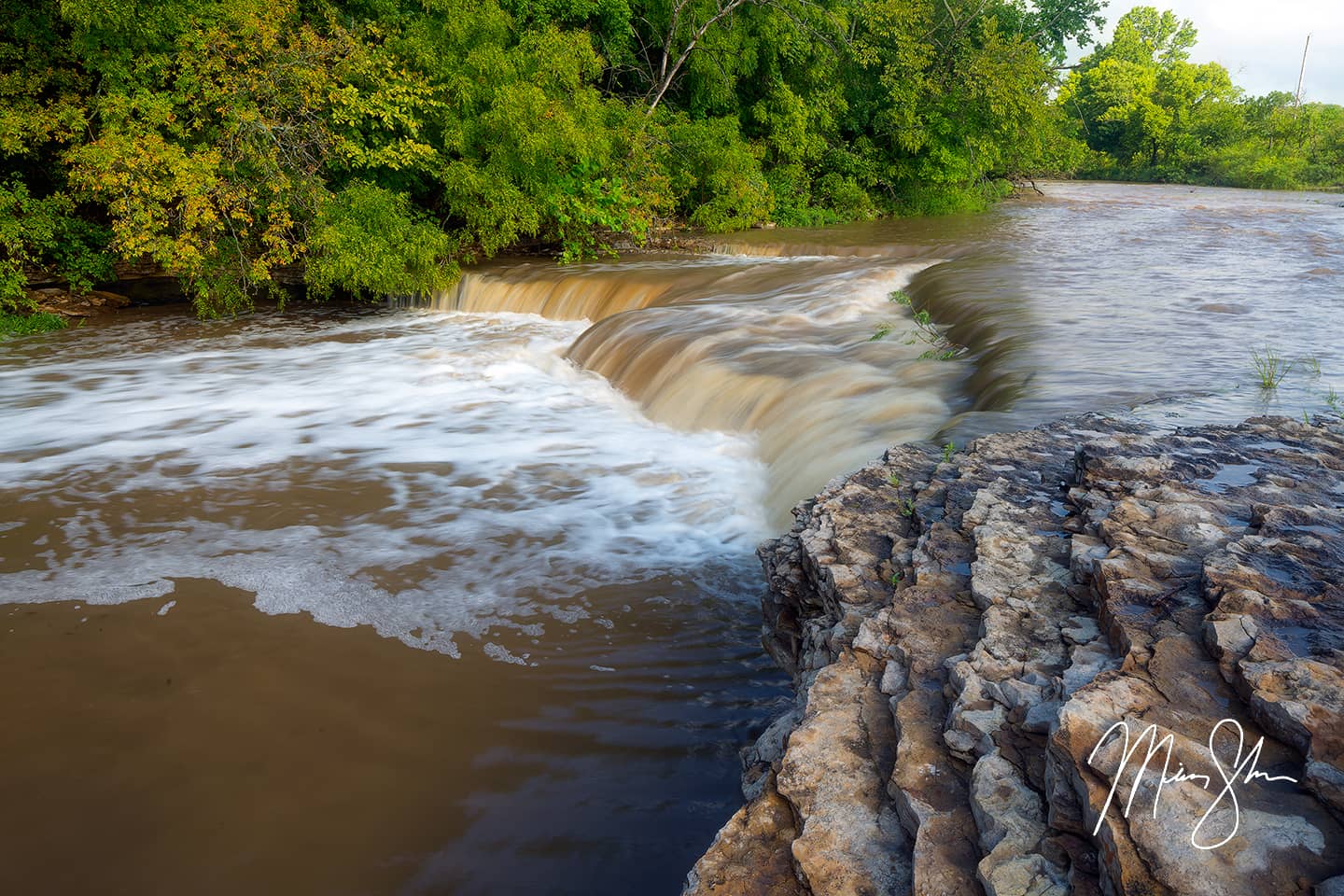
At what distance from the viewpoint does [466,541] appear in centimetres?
515

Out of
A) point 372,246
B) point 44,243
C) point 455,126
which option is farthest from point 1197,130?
point 44,243

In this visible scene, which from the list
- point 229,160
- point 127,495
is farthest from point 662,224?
point 127,495

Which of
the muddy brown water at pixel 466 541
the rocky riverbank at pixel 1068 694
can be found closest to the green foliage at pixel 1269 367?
the muddy brown water at pixel 466 541

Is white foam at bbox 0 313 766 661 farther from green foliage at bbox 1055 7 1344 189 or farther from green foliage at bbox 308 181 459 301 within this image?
green foliage at bbox 1055 7 1344 189

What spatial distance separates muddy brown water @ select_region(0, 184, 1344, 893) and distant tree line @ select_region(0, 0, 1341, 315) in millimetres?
1742

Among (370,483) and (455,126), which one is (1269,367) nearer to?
(370,483)

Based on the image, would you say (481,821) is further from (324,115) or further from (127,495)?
(324,115)

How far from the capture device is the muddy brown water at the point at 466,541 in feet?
9.57

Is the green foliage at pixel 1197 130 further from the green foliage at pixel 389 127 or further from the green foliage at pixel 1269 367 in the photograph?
the green foliage at pixel 1269 367

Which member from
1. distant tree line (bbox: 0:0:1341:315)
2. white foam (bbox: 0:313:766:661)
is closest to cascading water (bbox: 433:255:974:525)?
white foam (bbox: 0:313:766:661)

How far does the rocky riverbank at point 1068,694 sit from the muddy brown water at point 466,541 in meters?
0.75

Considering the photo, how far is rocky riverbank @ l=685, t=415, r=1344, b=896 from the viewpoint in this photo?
1.74 metres

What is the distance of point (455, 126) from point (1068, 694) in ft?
41.7

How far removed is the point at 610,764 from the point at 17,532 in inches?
169
